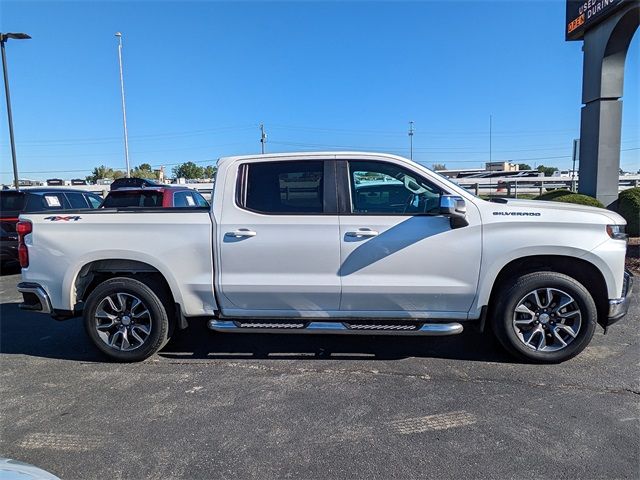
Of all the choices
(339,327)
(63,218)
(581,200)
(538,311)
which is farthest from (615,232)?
(581,200)

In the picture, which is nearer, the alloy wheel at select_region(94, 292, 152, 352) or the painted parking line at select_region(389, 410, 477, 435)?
the painted parking line at select_region(389, 410, 477, 435)

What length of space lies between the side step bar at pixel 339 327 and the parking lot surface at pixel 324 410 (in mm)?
373

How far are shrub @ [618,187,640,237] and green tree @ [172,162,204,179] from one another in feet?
324

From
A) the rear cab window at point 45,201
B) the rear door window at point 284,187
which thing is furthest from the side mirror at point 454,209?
the rear cab window at point 45,201

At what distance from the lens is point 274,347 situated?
15.4ft

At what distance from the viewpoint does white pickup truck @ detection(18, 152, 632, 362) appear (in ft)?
13.0

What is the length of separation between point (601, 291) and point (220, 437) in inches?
138

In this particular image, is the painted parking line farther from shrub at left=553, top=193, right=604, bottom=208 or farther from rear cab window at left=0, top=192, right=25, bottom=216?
rear cab window at left=0, top=192, right=25, bottom=216

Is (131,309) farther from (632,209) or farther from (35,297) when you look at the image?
(632,209)

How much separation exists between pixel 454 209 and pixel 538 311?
126 cm

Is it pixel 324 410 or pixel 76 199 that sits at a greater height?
pixel 76 199

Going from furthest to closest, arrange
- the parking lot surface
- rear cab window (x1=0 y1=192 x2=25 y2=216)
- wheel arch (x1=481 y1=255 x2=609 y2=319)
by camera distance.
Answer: rear cab window (x1=0 y1=192 x2=25 y2=216) < wheel arch (x1=481 y1=255 x2=609 y2=319) < the parking lot surface

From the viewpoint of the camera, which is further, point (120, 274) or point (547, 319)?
point (120, 274)

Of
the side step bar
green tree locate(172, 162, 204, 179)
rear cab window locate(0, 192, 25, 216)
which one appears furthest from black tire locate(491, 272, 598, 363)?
green tree locate(172, 162, 204, 179)
